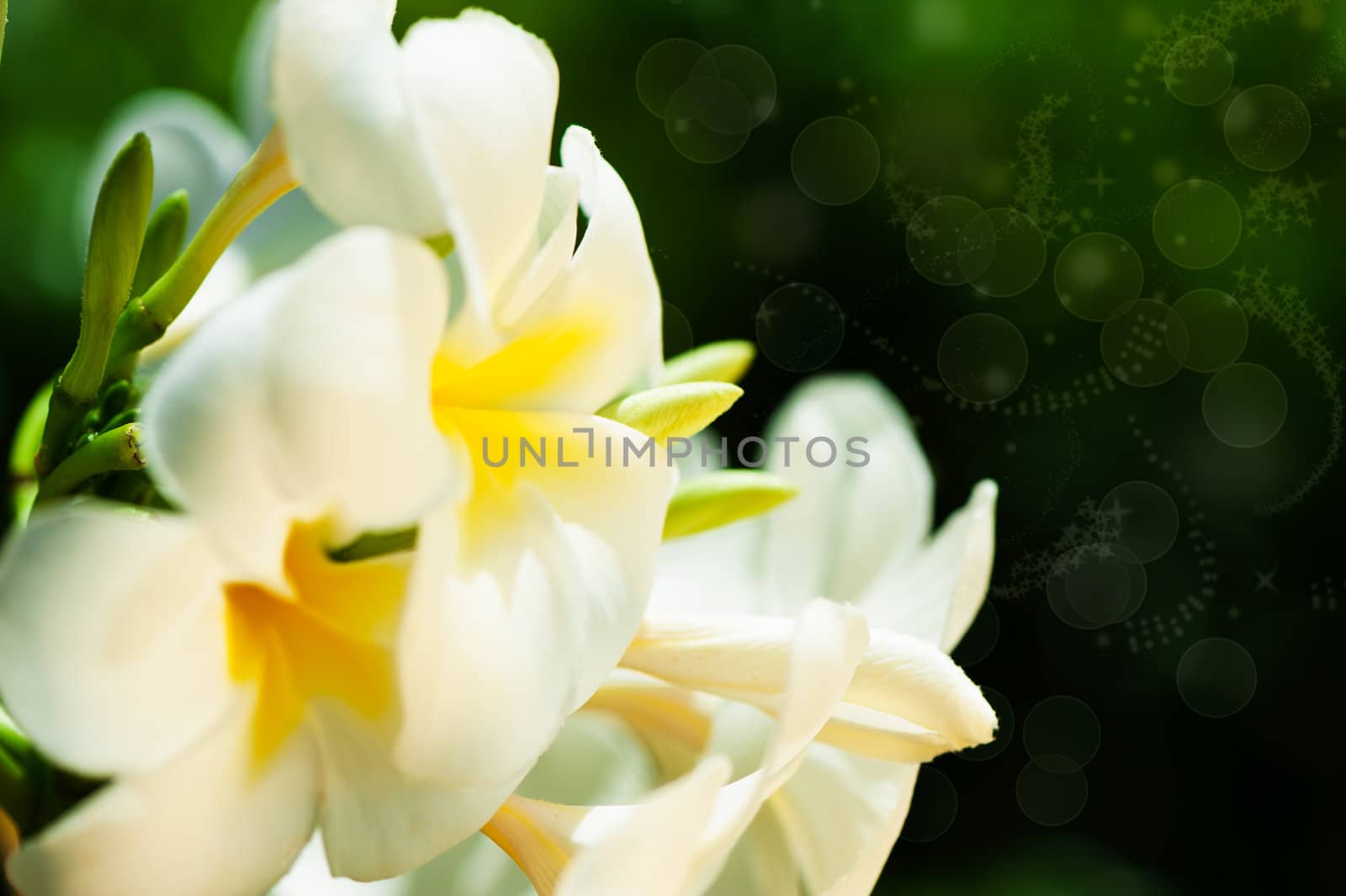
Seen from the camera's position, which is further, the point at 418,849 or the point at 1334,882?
the point at 1334,882

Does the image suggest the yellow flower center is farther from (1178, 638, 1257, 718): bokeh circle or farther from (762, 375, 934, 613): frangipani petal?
(1178, 638, 1257, 718): bokeh circle

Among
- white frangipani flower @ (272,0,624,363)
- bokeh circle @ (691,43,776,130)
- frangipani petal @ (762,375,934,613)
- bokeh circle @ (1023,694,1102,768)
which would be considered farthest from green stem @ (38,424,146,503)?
bokeh circle @ (1023,694,1102,768)

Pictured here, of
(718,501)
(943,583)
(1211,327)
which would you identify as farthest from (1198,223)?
(718,501)

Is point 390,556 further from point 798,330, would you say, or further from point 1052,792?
point 1052,792

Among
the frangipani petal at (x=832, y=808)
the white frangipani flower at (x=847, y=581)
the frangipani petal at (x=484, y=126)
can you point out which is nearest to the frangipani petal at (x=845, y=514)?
the white frangipani flower at (x=847, y=581)

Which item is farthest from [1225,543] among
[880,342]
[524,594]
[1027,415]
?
[524,594]

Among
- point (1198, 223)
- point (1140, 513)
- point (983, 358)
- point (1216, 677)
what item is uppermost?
point (1198, 223)

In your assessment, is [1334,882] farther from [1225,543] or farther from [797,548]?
[797,548]
